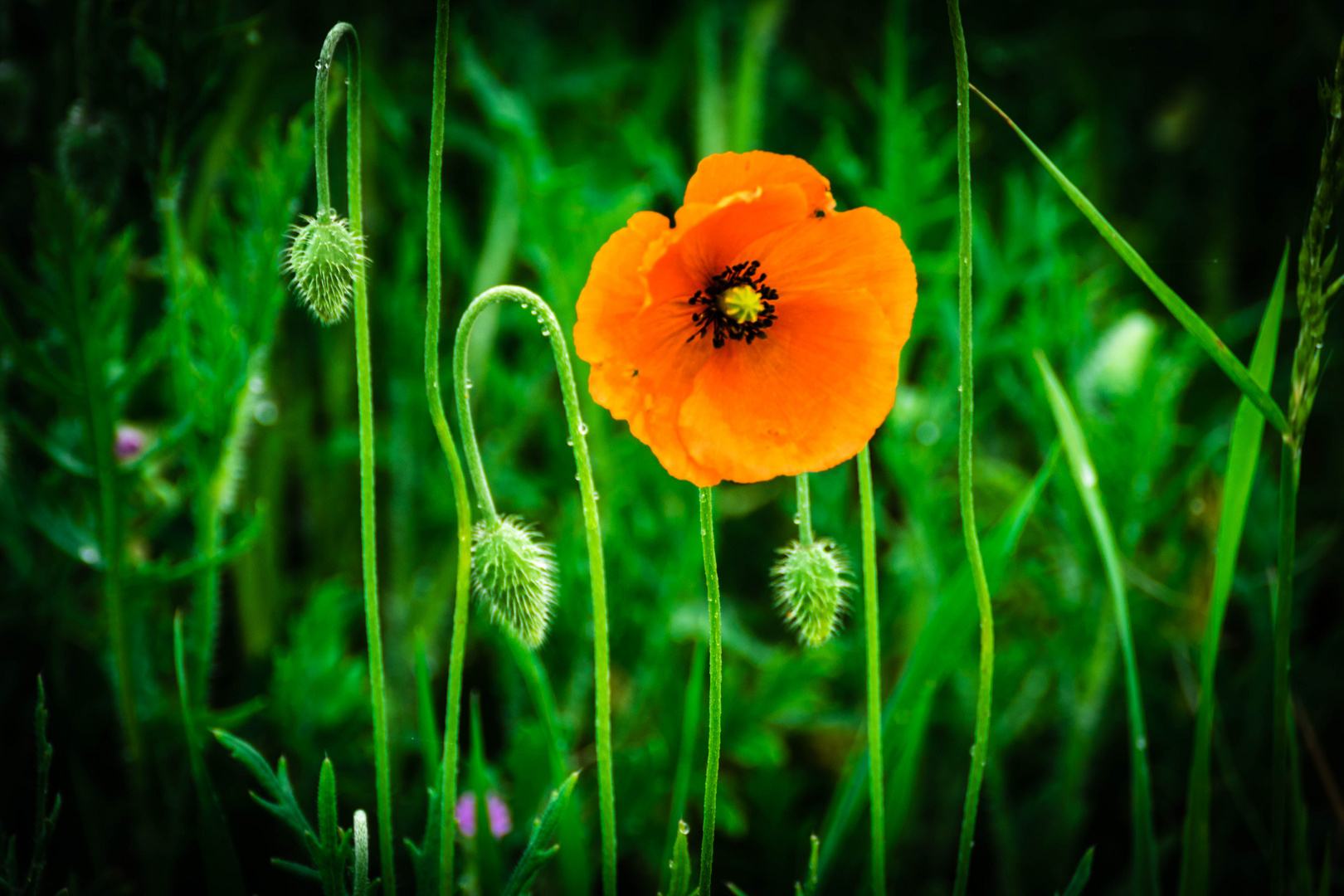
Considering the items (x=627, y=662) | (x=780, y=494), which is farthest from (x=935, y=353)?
(x=627, y=662)

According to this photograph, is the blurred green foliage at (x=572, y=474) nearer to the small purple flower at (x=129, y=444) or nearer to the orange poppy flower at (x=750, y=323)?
the small purple flower at (x=129, y=444)

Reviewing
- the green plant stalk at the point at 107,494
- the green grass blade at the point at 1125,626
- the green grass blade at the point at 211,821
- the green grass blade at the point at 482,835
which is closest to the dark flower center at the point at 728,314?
the green grass blade at the point at 1125,626

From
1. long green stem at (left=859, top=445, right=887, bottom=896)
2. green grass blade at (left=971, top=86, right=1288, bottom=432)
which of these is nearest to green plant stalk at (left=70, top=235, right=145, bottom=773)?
long green stem at (left=859, top=445, right=887, bottom=896)

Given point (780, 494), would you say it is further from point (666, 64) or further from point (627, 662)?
point (666, 64)

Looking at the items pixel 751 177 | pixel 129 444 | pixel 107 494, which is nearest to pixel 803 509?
pixel 751 177

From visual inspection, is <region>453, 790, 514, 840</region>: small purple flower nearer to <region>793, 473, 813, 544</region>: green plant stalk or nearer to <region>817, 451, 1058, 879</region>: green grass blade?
<region>817, 451, 1058, 879</region>: green grass blade

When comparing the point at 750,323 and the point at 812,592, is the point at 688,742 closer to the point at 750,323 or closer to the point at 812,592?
the point at 812,592
